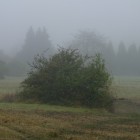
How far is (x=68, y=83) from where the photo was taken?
3588 cm

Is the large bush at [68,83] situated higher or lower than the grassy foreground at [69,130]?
higher

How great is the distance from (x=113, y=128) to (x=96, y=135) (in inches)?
133

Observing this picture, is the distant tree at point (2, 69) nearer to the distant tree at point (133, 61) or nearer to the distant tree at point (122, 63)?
the distant tree at point (122, 63)

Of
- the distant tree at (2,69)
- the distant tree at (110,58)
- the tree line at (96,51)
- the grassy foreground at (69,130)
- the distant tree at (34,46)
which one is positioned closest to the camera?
the grassy foreground at (69,130)

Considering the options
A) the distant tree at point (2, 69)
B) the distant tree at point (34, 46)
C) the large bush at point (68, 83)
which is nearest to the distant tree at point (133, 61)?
the distant tree at point (34, 46)

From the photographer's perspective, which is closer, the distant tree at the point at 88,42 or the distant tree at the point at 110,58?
the distant tree at the point at 110,58

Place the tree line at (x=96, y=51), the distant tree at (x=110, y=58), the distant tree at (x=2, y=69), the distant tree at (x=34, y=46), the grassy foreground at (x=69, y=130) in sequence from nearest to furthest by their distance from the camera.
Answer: the grassy foreground at (x=69, y=130)
the distant tree at (x=2, y=69)
the distant tree at (x=110, y=58)
the tree line at (x=96, y=51)
the distant tree at (x=34, y=46)

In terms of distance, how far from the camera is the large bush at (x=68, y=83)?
35.6 metres

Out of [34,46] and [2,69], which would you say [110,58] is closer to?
[34,46]

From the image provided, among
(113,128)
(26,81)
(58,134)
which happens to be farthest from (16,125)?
(26,81)

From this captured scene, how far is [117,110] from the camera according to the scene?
114 feet

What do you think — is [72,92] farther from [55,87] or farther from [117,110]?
[117,110]

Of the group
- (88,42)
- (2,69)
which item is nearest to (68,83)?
(2,69)

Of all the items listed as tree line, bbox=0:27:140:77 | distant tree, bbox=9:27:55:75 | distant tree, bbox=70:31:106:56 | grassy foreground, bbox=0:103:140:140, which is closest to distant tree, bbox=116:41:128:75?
tree line, bbox=0:27:140:77
